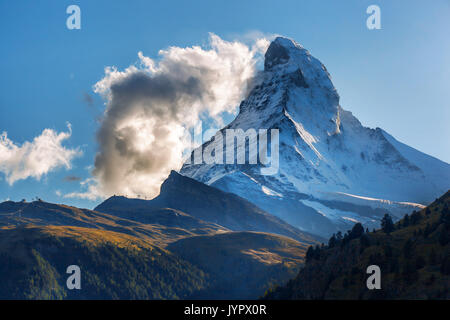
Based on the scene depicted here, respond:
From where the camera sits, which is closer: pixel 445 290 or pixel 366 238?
pixel 445 290

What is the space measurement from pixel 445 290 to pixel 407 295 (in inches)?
376

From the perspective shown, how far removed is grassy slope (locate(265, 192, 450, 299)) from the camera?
447ft

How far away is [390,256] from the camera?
15738 centimetres

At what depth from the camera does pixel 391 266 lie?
15050 cm

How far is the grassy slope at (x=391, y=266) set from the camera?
13612 cm
